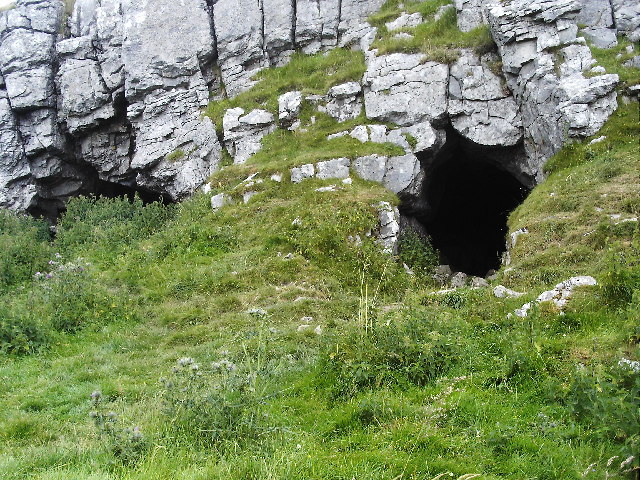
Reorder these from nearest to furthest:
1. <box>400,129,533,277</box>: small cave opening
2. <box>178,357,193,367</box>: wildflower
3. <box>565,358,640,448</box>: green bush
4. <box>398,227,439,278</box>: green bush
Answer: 1. <box>565,358,640,448</box>: green bush
2. <box>178,357,193,367</box>: wildflower
3. <box>398,227,439,278</box>: green bush
4. <box>400,129,533,277</box>: small cave opening

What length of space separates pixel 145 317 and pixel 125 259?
3988 mm

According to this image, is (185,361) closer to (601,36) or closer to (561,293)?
(561,293)

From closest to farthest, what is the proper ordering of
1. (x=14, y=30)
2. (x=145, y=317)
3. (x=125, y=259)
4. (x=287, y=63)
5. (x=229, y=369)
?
(x=229, y=369), (x=145, y=317), (x=125, y=259), (x=287, y=63), (x=14, y=30)

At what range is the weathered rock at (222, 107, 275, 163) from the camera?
19422mm

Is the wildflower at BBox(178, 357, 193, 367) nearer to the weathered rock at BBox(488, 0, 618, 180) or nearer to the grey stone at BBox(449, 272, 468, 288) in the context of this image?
the grey stone at BBox(449, 272, 468, 288)

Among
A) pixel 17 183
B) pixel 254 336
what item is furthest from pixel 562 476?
pixel 17 183

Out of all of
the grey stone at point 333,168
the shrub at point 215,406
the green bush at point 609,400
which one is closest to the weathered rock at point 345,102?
the grey stone at point 333,168

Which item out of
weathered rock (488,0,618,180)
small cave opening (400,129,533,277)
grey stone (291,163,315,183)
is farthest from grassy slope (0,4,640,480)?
small cave opening (400,129,533,277)

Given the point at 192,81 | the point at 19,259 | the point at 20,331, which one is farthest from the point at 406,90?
the point at 20,331

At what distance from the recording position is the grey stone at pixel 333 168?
1673cm

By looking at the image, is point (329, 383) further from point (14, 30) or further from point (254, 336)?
point (14, 30)

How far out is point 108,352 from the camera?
943cm

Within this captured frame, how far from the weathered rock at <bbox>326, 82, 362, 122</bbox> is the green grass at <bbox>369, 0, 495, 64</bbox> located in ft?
5.91

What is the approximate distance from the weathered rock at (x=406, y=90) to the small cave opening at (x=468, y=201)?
1.21m
